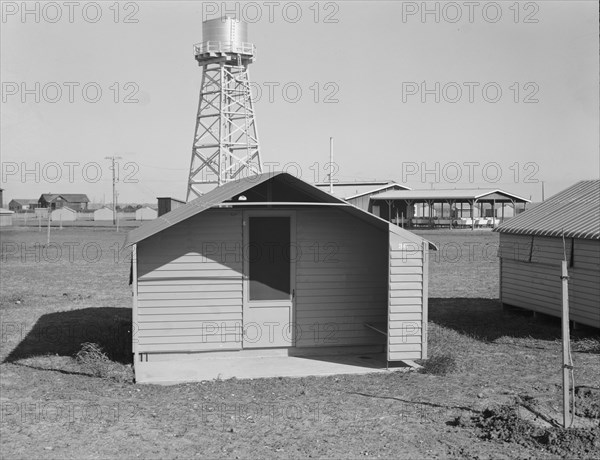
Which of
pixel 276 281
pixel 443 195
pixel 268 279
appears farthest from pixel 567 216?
pixel 443 195

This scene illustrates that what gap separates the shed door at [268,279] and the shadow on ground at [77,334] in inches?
82.8

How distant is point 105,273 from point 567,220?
16264 mm

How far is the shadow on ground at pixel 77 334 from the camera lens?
11.5m

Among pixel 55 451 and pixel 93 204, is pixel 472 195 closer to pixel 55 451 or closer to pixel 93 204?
pixel 55 451

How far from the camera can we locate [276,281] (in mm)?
11234

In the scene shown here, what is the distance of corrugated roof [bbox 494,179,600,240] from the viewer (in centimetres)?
1298

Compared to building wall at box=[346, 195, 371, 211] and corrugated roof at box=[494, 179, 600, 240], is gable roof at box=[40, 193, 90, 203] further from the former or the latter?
corrugated roof at box=[494, 179, 600, 240]

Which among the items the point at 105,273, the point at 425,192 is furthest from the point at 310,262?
the point at 425,192

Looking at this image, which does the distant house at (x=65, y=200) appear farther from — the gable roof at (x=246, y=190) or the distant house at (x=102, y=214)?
the gable roof at (x=246, y=190)

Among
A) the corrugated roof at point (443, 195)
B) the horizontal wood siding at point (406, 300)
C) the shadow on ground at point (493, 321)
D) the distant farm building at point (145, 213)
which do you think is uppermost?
the corrugated roof at point (443, 195)

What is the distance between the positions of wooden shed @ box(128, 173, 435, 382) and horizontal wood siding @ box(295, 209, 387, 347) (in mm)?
16

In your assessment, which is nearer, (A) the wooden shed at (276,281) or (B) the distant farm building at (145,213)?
(A) the wooden shed at (276,281)

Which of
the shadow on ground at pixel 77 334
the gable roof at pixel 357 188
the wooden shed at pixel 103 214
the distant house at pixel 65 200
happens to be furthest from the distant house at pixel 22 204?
the shadow on ground at pixel 77 334

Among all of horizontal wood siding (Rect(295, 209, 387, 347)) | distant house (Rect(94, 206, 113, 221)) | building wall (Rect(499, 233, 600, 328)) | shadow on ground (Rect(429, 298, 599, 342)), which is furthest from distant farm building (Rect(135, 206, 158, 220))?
horizontal wood siding (Rect(295, 209, 387, 347))
